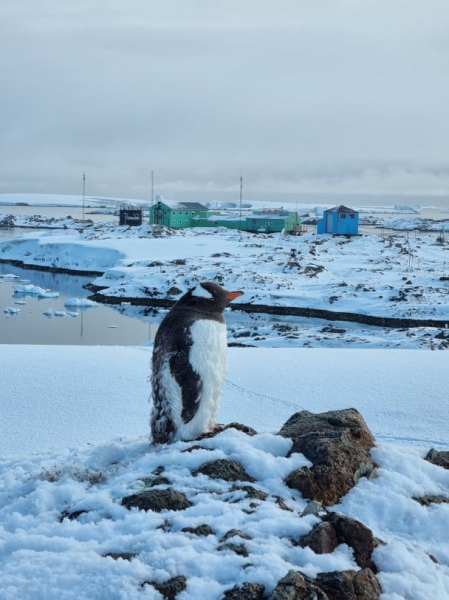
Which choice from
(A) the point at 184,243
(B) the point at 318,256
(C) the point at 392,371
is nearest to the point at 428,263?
(B) the point at 318,256

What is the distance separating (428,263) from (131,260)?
1542 centimetres

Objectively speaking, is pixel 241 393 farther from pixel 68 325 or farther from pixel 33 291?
pixel 33 291

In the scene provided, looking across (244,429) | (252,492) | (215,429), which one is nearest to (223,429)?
(215,429)

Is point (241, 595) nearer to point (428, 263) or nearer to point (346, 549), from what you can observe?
point (346, 549)

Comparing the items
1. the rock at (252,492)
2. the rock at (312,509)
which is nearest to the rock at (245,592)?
the rock at (312,509)

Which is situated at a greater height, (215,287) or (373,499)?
(215,287)

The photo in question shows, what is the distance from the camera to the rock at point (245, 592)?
2393mm

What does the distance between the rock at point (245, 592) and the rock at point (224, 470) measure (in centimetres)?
105

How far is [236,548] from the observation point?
107 inches

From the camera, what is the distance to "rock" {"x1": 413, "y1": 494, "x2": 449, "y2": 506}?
3.45m

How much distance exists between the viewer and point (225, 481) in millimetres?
3457

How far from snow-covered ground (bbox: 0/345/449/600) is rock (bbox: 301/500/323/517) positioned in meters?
0.06

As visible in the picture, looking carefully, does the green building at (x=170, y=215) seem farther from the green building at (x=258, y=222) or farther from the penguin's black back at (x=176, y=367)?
the penguin's black back at (x=176, y=367)

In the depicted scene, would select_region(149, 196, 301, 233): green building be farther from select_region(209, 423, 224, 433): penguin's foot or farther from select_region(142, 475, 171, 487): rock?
select_region(142, 475, 171, 487): rock
